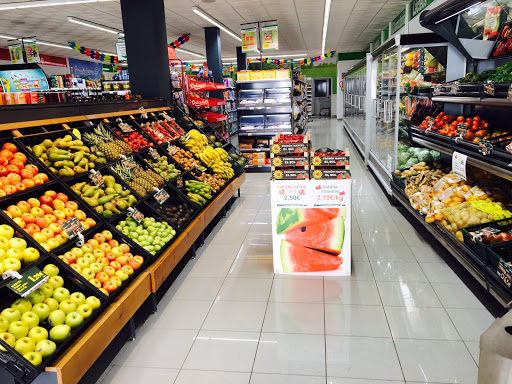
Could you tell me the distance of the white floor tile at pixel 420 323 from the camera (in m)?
2.87

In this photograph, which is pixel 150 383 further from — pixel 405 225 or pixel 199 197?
pixel 405 225

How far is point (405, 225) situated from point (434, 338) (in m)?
2.62

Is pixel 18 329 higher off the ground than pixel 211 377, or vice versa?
pixel 18 329

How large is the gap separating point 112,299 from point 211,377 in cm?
85

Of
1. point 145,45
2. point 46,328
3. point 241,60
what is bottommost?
point 46,328

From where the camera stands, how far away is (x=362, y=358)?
2.66m

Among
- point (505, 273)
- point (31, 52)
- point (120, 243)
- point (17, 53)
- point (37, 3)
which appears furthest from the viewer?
point (31, 52)

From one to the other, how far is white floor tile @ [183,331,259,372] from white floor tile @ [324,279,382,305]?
2.85 feet

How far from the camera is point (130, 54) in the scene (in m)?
6.10

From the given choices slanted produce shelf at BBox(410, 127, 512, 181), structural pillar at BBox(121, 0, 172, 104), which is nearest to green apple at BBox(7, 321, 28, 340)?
slanted produce shelf at BBox(410, 127, 512, 181)

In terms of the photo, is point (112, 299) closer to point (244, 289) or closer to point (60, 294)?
point (60, 294)

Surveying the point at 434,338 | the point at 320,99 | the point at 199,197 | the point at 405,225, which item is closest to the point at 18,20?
the point at 199,197

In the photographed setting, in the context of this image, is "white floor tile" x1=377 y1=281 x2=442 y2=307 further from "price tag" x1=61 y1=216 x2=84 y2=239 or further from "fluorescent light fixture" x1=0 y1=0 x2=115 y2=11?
"fluorescent light fixture" x1=0 y1=0 x2=115 y2=11

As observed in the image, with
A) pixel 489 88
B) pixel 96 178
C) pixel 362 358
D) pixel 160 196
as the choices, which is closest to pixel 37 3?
pixel 160 196
